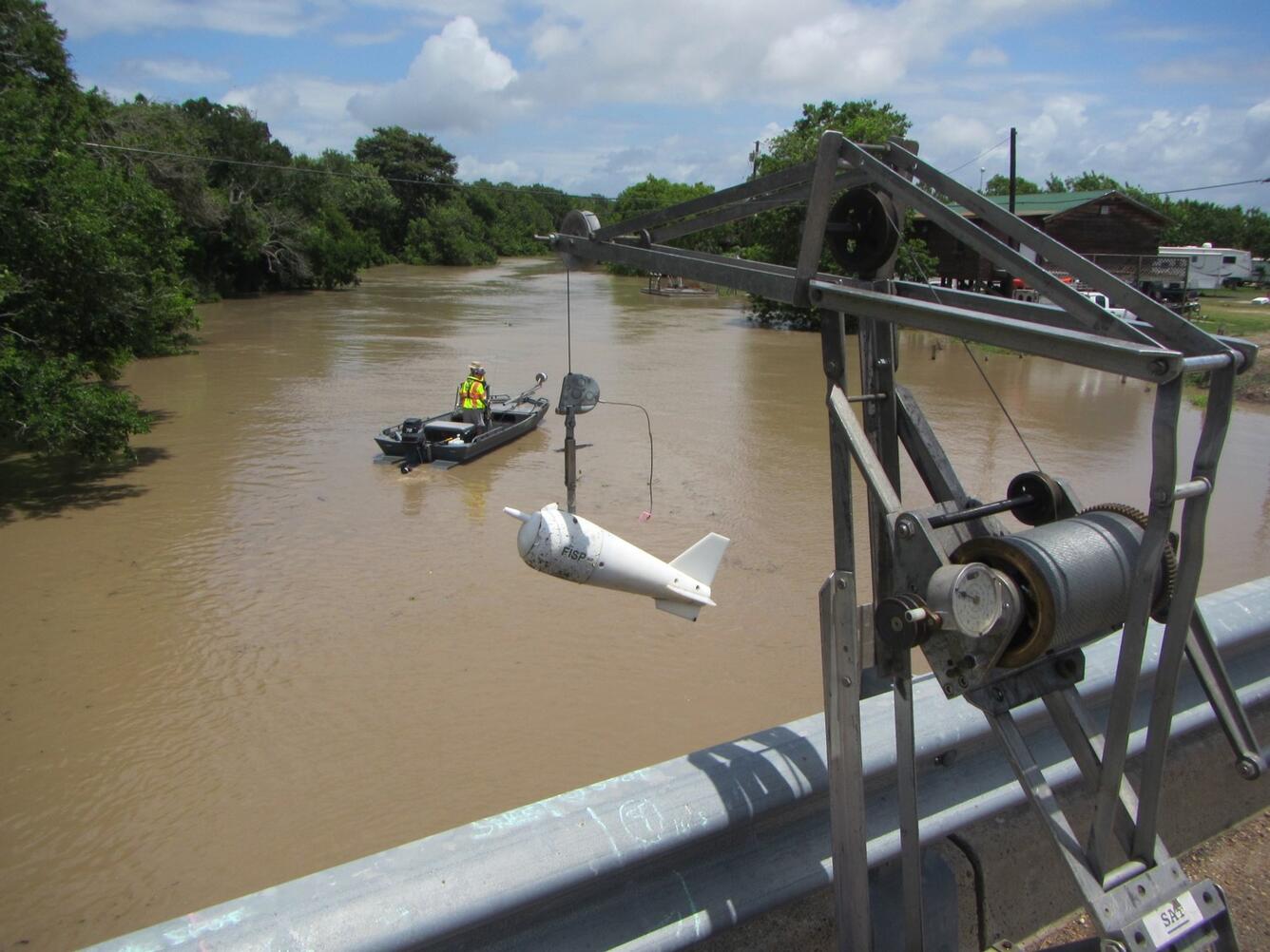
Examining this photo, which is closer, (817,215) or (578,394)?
(817,215)

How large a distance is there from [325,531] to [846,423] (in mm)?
13116

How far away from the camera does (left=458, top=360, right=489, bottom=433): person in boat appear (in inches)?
734

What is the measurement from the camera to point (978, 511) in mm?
2383

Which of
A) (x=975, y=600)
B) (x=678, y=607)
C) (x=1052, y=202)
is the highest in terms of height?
(x=1052, y=202)

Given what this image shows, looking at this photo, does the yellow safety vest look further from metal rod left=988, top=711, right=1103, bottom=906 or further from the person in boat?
metal rod left=988, top=711, right=1103, bottom=906

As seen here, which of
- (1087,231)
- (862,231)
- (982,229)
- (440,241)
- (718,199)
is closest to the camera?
(982,229)

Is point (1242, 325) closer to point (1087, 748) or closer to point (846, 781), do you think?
point (1087, 748)

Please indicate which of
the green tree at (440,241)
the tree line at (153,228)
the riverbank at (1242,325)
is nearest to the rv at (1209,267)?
the riverbank at (1242,325)

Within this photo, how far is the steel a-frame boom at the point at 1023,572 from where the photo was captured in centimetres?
186

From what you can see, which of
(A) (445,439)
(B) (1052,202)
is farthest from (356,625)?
(B) (1052,202)

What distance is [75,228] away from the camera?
1407 centimetres

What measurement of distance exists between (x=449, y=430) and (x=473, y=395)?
3.09 ft

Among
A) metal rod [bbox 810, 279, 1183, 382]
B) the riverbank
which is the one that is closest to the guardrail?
metal rod [bbox 810, 279, 1183, 382]

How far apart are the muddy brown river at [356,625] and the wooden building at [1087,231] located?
17.7 metres
